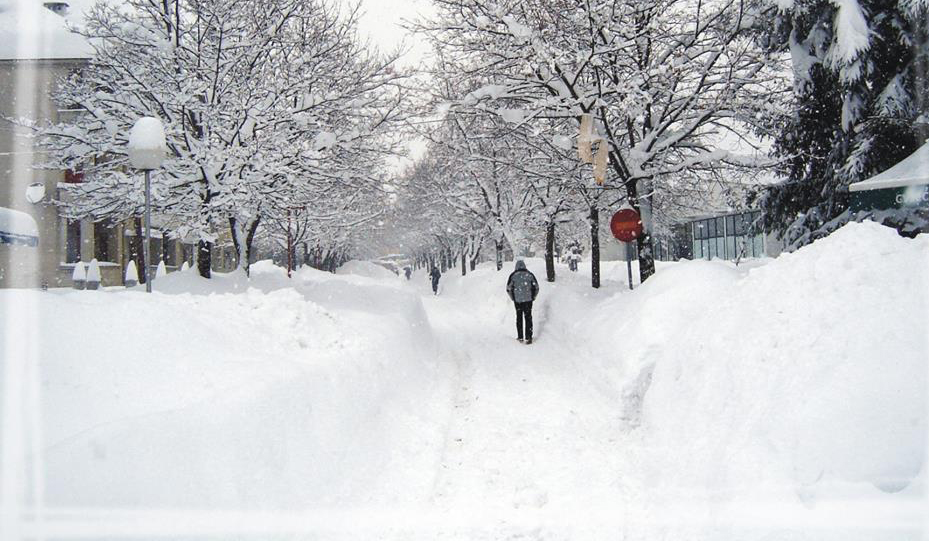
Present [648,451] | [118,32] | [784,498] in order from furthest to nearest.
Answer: [118,32] < [648,451] < [784,498]

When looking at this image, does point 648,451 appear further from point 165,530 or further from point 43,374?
point 43,374

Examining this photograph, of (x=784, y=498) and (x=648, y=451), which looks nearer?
(x=784, y=498)

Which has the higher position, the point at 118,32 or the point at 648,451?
the point at 118,32

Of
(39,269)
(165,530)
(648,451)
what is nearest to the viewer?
(165,530)

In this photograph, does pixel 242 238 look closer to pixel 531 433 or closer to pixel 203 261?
pixel 203 261

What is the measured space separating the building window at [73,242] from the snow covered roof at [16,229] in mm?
13785

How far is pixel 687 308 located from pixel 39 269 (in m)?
24.1

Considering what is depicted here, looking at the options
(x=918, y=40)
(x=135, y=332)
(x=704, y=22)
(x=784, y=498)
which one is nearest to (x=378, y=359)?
(x=135, y=332)

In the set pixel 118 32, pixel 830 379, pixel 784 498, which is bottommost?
pixel 784 498

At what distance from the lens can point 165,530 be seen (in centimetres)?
318

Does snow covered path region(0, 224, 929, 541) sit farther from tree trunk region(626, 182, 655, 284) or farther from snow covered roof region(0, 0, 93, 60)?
snow covered roof region(0, 0, 93, 60)

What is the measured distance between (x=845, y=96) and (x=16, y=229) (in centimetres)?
1729

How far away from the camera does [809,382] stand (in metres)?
3.96

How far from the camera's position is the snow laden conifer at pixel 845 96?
1121cm
